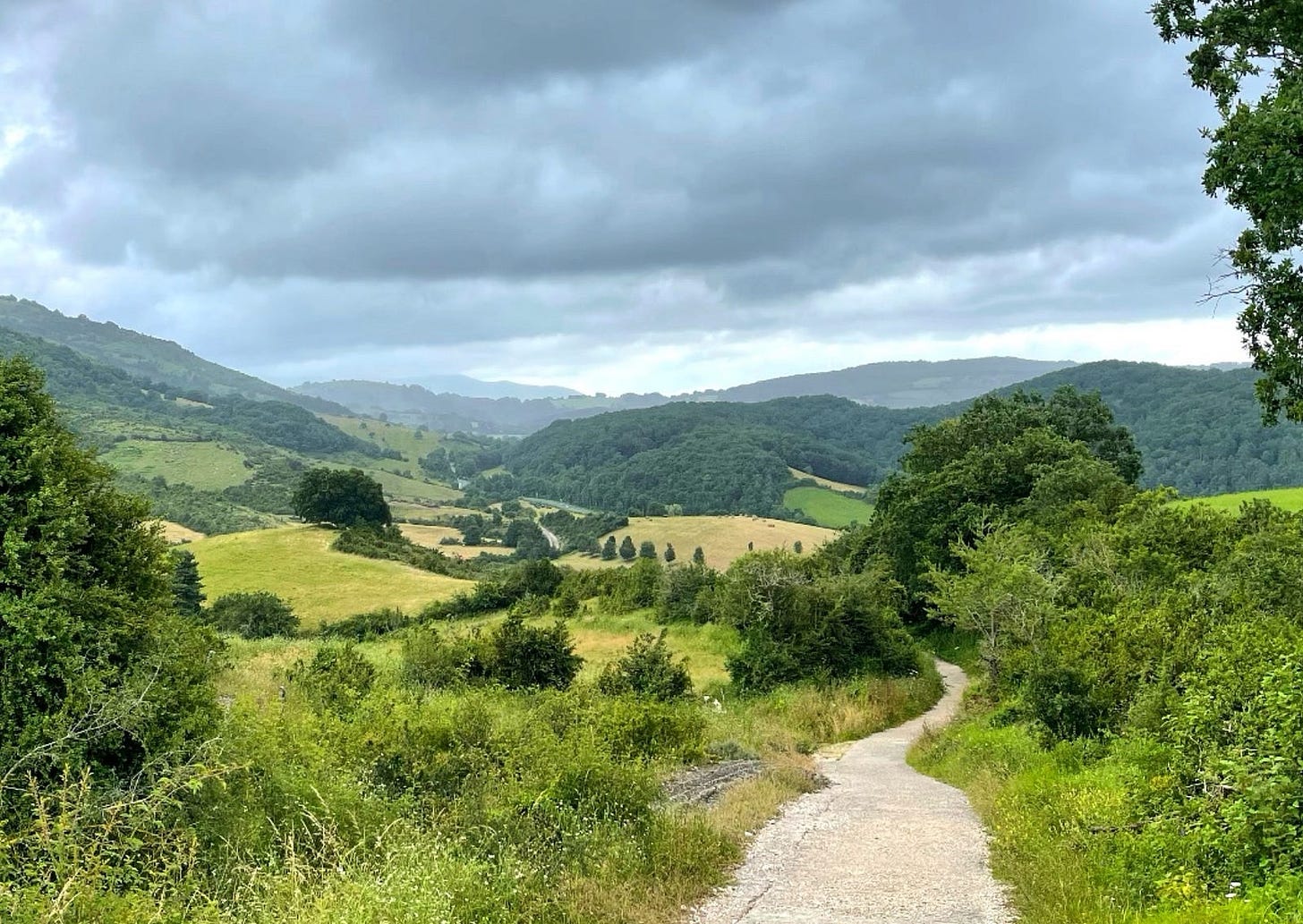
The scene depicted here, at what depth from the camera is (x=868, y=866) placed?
8.80 meters

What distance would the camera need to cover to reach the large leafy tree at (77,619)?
682 centimetres

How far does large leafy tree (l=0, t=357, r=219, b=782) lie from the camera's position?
6.82m

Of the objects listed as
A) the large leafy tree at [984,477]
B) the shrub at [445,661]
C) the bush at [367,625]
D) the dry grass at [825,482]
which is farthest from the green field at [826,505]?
the shrub at [445,661]

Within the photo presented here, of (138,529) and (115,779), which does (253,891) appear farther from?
(138,529)

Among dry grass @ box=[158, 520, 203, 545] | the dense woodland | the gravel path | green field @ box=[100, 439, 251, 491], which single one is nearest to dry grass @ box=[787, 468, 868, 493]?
dry grass @ box=[158, 520, 203, 545]

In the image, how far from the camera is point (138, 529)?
830cm

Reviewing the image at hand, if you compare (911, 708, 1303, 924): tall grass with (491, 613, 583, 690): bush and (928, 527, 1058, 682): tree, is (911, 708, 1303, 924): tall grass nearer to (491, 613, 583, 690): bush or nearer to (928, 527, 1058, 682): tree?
(928, 527, 1058, 682): tree

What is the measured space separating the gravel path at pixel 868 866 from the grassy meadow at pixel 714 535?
83.9m

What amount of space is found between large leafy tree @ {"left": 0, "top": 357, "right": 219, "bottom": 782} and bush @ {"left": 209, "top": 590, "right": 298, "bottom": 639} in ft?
173

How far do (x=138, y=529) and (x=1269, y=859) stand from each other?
392 inches

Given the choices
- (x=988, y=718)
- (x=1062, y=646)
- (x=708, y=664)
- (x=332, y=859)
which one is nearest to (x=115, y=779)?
(x=332, y=859)

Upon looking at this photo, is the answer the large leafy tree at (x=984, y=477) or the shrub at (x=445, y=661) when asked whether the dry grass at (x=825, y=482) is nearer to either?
the large leafy tree at (x=984, y=477)

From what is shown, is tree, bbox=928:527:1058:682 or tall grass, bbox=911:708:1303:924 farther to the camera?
tree, bbox=928:527:1058:682

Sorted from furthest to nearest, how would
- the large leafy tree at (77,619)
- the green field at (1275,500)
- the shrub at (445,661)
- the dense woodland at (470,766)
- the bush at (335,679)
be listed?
the green field at (1275,500), the shrub at (445,661), the bush at (335,679), the large leafy tree at (77,619), the dense woodland at (470,766)
